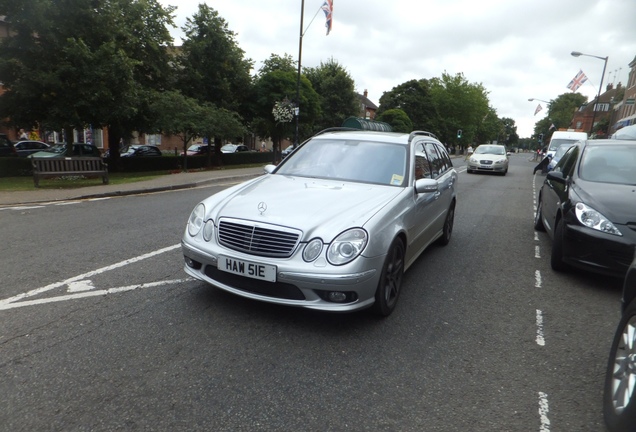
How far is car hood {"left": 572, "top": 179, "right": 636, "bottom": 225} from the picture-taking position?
4520 mm

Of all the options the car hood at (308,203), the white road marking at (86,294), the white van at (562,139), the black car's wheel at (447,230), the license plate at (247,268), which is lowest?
the white road marking at (86,294)

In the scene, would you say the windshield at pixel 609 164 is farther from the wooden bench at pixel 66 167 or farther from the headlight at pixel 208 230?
the wooden bench at pixel 66 167

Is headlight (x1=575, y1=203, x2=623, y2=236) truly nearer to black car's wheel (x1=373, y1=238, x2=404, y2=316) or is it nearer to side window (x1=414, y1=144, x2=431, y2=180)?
side window (x1=414, y1=144, x2=431, y2=180)

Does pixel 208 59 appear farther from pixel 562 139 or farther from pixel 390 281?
pixel 390 281

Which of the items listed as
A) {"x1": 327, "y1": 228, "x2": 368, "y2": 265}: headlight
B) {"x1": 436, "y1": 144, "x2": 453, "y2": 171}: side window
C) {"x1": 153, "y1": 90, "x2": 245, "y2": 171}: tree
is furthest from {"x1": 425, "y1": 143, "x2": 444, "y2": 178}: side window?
{"x1": 153, "y1": 90, "x2": 245, "y2": 171}: tree

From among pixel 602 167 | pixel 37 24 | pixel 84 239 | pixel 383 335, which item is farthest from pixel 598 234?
pixel 37 24

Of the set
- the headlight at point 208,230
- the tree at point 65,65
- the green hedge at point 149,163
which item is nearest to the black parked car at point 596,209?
the headlight at point 208,230

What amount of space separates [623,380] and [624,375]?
28 millimetres

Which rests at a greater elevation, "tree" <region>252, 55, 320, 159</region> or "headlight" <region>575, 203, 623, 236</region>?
"tree" <region>252, 55, 320, 159</region>

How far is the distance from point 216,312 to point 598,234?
13.2 feet

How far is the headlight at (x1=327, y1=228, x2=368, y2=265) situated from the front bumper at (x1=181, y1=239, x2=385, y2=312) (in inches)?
2.0

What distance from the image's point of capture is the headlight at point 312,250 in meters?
3.33

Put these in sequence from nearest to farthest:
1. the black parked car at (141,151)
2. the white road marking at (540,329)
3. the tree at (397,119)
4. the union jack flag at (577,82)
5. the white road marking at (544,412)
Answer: the white road marking at (544,412) → the white road marking at (540,329) → the black parked car at (141,151) → the union jack flag at (577,82) → the tree at (397,119)

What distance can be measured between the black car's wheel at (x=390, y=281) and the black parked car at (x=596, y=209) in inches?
87.7
